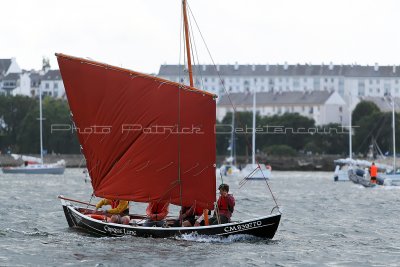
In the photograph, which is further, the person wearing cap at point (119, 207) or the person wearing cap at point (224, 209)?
the person wearing cap at point (119, 207)

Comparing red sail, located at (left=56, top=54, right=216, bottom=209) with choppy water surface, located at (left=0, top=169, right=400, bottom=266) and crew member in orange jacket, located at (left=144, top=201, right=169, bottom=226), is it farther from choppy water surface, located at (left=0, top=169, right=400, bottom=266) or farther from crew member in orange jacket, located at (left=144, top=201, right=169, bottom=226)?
choppy water surface, located at (left=0, top=169, right=400, bottom=266)

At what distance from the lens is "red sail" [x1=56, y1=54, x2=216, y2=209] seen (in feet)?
113

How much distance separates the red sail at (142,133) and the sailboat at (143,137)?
29mm

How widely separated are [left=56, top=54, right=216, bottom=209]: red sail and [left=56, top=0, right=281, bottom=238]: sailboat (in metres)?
0.03

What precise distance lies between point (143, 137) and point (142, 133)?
0.41 ft

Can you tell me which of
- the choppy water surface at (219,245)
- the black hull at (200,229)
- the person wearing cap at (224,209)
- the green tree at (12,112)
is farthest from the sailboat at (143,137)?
the green tree at (12,112)

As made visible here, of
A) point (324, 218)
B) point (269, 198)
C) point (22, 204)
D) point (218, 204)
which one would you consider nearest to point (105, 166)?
point (218, 204)

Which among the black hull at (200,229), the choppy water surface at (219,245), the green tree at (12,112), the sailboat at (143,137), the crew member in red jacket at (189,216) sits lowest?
the choppy water surface at (219,245)

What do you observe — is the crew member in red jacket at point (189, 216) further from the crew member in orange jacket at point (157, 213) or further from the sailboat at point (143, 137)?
the crew member in orange jacket at point (157, 213)

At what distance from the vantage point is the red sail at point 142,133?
3434cm

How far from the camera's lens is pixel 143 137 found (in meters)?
34.7

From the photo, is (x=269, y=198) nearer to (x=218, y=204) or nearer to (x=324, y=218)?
(x=324, y=218)

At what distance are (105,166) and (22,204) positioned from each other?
20.0 meters

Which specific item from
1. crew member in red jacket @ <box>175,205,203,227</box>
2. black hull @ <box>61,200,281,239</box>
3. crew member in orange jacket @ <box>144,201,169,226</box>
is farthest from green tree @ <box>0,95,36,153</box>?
crew member in red jacket @ <box>175,205,203,227</box>
